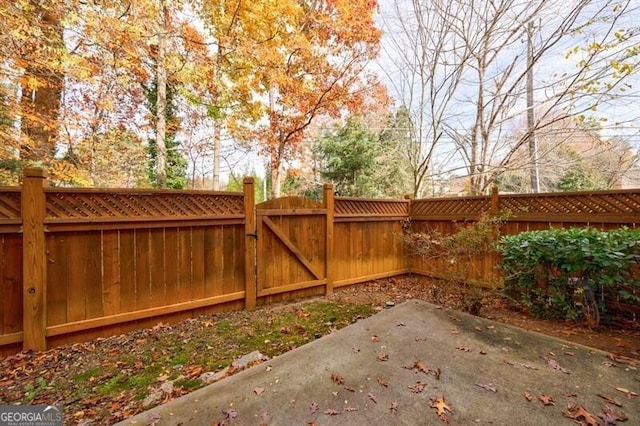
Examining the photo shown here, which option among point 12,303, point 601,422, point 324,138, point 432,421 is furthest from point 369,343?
point 324,138

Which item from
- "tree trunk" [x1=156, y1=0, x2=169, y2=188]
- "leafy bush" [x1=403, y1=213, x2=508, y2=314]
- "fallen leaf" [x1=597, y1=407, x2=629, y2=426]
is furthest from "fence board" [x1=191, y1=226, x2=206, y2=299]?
"tree trunk" [x1=156, y1=0, x2=169, y2=188]

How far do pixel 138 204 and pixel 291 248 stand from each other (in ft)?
6.61

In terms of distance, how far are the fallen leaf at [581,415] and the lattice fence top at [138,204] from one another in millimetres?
3478

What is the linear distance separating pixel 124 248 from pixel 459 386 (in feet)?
11.0

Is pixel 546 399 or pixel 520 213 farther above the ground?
pixel 520 213

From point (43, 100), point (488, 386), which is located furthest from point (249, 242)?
→ point (43, 100)

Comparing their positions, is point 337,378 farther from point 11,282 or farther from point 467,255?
point 11,282

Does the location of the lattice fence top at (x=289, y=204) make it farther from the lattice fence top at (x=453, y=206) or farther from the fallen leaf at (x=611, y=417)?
the fallen leaf at (x=611, y=417)

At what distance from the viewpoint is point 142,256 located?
9.98 feet

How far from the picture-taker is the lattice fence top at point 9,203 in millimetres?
2445

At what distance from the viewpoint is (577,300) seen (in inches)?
123

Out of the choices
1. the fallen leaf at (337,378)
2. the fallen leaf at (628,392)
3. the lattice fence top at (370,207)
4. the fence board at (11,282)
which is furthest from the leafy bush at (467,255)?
the fence board at (11,282)

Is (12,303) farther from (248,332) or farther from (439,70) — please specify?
(439,70)

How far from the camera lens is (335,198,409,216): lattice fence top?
4.73 m
